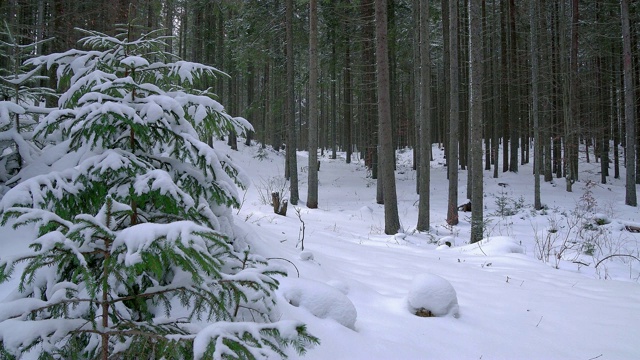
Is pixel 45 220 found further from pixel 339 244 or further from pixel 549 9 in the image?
pixel 549 9

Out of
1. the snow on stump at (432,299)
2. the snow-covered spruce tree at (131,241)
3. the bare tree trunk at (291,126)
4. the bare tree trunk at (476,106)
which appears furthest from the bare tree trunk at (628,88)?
the snow-covered spruce tree at (131,241)

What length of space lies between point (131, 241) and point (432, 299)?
2886 millimetres

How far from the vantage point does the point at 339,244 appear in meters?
6.66

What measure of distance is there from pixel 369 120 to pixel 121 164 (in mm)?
17776

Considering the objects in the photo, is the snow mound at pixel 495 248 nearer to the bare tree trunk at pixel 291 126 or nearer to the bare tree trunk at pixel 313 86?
the bare tree trunk at pixel 313 86

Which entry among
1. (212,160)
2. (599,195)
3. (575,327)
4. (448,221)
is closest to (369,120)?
(448,221)

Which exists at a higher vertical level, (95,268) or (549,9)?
(549,9)

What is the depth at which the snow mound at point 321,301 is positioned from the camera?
9.18ft

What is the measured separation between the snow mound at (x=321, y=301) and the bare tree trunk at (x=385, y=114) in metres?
6.89

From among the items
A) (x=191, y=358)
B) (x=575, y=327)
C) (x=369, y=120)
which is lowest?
(x=575, y=327)

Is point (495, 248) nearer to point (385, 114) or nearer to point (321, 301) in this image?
point (385, 114)

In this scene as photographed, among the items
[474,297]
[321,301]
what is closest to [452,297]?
[474,297]

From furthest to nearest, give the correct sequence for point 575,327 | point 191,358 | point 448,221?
point 448,221, point 575,327, point 191,358

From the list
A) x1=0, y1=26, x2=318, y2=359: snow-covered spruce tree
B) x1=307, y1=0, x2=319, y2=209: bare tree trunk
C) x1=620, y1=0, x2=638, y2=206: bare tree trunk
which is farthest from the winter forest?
x1=620, y1=0, x2=638, y2=206: bare tree trunk
